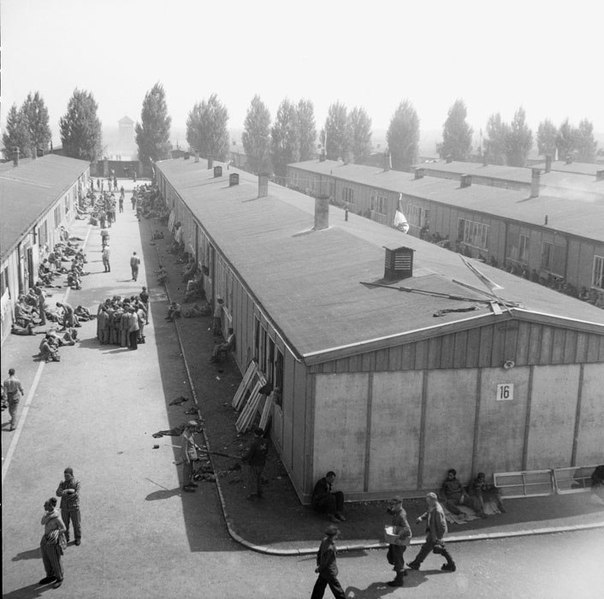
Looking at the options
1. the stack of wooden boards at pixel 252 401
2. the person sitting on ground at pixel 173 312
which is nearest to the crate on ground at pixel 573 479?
the stack of wooden boards at pixel 252 401

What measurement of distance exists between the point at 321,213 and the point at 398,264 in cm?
1011

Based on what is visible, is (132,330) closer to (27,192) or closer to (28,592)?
(28,592)

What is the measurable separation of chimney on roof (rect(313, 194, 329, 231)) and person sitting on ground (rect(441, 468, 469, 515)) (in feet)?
49.5

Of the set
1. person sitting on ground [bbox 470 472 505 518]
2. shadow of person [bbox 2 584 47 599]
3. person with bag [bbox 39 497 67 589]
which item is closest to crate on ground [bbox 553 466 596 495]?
person sitting on ground [bbox 470 472 505 518]

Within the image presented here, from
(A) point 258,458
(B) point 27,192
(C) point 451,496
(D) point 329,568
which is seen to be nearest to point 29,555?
(A) point 258,458

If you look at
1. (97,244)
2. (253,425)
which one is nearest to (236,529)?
(253,425)

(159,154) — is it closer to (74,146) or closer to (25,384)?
(74,146)

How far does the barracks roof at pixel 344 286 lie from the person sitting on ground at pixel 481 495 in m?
3.19

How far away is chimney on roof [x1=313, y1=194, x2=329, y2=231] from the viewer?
93.9 feet

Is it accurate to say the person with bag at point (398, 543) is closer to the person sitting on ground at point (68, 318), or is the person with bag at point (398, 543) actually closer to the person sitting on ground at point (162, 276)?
the person sitting on ground at point (68, 318)

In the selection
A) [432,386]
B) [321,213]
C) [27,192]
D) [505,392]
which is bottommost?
[505,392]

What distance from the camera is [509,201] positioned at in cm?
4434

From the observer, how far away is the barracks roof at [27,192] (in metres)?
28.2

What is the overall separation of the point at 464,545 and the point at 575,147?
107214mm
